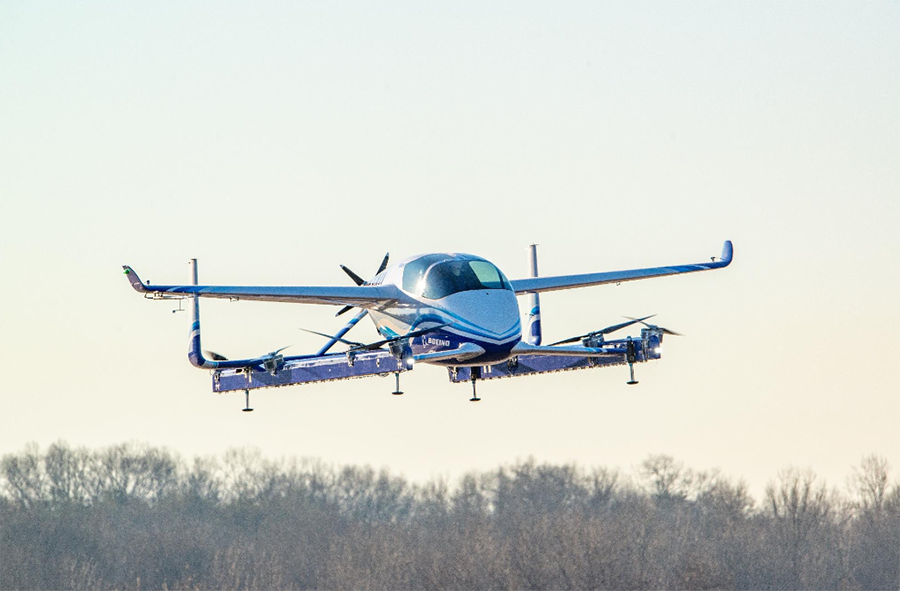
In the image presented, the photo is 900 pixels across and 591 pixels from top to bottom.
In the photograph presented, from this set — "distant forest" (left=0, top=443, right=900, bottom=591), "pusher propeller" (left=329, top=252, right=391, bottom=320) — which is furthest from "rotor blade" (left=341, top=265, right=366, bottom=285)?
"distant forest" (left=0, top=443, right=900, bottom=591)

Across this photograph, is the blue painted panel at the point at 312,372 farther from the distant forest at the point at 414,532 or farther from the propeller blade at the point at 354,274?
the distant forest at the point at 414,532

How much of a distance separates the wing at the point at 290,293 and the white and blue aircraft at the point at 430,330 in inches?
1.0

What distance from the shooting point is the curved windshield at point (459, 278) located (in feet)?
135

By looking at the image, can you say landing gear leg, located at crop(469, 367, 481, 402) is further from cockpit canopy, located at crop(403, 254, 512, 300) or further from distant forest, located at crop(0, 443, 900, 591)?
distant forest, located at crop(0, 443, 900, 591)

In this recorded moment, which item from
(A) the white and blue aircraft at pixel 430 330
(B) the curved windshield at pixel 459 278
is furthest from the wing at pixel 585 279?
(B) the curved windshield at pixel 459 278

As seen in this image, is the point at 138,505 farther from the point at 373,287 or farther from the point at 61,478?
the point at 373,287

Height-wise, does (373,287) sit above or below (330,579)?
above

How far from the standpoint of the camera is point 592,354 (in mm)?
42969

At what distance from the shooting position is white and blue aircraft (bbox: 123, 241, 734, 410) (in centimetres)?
4072

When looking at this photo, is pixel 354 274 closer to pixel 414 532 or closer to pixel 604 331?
pixel 604 331

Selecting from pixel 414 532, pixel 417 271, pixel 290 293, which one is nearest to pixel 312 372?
pixel 290 293

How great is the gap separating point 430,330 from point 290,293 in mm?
4522

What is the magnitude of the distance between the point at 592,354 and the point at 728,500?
65.8m

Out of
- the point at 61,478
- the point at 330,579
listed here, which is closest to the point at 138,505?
the point at 61,478
